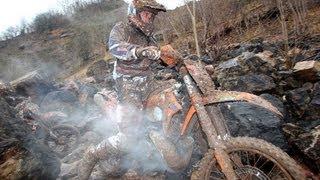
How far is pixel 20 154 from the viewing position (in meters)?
4.51

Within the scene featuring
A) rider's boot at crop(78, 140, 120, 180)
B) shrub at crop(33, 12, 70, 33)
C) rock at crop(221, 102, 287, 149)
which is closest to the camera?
rider's boot at crop(78, 140, 120, 180)

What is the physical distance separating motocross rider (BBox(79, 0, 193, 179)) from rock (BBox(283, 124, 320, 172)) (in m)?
1.29

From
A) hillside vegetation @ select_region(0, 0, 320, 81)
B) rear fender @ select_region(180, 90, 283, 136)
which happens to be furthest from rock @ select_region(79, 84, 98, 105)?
rear fender @ select_region(180, 90, 283, 136)

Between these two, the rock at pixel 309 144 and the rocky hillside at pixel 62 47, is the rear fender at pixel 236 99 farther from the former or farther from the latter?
the rocky hillside at pixel 62 47

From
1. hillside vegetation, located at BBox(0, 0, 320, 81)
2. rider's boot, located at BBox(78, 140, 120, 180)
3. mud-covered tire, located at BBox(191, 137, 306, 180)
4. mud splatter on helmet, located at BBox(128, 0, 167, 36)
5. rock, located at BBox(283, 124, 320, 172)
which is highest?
mud splatter on helmet, located at BBox(128, 0, 167, 36)

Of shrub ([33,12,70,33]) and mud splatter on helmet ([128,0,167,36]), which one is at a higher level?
mud splatter on helmet ([128,0,167,36])

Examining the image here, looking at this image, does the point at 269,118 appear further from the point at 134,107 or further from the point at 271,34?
the point at 271,34

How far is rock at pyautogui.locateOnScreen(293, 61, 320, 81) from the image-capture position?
6280mm

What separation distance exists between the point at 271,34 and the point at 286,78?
8.93m

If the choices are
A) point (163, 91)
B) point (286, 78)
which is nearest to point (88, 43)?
point (286, 78)

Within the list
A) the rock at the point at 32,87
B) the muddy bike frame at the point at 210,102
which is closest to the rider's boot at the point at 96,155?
the muddy bike frame at the point at 210,102

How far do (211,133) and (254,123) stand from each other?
1553 millimetres

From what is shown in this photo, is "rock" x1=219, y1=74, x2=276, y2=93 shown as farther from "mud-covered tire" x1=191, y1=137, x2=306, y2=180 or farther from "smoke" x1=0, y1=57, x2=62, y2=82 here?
"smoke" x1=0, y1=57, x2=62, y2=82

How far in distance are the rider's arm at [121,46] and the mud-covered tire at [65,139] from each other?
3.44 m
